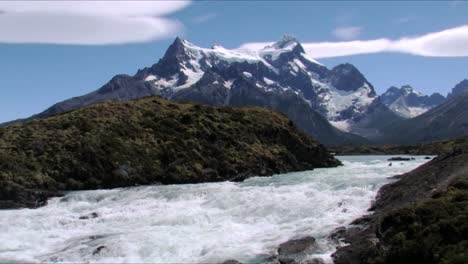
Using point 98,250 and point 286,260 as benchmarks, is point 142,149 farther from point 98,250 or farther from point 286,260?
point 286,260

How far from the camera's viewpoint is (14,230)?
157 ft

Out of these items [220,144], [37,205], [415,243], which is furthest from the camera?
[220,144]

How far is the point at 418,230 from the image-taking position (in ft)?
104

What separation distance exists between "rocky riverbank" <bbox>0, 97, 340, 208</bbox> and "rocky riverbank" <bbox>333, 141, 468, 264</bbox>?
4099 cm

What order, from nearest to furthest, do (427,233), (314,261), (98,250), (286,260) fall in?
(427,233), (314,261), (286,260), (98,250)

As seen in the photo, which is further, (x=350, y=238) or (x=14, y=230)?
(x=14, y=230)

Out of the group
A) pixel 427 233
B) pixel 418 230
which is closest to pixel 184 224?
pixel 418 230

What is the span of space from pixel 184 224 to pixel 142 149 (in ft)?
137

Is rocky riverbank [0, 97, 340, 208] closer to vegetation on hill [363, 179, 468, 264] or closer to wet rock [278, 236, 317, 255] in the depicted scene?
wet rock [278, 236, 317, 255]

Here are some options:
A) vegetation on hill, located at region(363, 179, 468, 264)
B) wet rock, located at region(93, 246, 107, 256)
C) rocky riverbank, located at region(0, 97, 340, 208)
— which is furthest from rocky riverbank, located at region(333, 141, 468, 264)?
rocky riverbank, located at region(0, 97, 340, 208)

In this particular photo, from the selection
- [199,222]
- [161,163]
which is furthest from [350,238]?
[161,163]

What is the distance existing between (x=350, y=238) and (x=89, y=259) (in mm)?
17887

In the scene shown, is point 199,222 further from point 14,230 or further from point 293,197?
point 14,230

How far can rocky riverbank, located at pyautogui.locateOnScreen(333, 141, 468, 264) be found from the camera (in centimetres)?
2931
